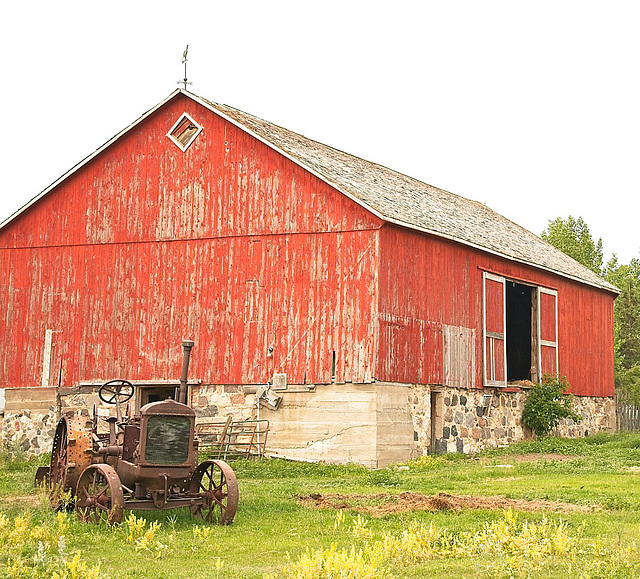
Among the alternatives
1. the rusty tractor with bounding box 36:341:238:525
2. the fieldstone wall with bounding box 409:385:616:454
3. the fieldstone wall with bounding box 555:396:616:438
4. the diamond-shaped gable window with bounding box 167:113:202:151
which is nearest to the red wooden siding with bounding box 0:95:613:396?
the diamond-shaped gable window with bounding box 167:113:202:151

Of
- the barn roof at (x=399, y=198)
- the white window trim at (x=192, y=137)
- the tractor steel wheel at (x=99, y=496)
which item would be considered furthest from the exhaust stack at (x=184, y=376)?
the white window trim at (x=192, y=137)

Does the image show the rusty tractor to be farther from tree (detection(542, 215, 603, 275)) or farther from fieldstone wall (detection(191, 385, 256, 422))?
tree (detection(542, 215, 603, 275))

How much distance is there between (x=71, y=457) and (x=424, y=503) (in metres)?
4.63

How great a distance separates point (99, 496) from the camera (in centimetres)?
1148

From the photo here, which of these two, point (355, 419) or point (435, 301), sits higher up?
point (435, 301)

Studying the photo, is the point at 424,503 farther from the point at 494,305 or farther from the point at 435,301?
the point at 494,305

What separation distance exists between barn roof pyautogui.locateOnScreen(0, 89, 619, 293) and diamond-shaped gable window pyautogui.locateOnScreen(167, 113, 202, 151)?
0.56 meters

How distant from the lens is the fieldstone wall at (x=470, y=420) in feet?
71.1

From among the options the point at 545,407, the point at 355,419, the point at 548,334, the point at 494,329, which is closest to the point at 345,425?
the point at 355,419

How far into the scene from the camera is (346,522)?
11.6 meters

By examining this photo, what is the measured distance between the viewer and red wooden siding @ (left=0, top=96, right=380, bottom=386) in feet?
68.9

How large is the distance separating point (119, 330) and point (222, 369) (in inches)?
121

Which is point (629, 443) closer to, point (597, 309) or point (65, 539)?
point (597, 309)

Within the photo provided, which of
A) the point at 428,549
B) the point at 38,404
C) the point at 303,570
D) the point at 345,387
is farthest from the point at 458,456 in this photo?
the point at 303,570
